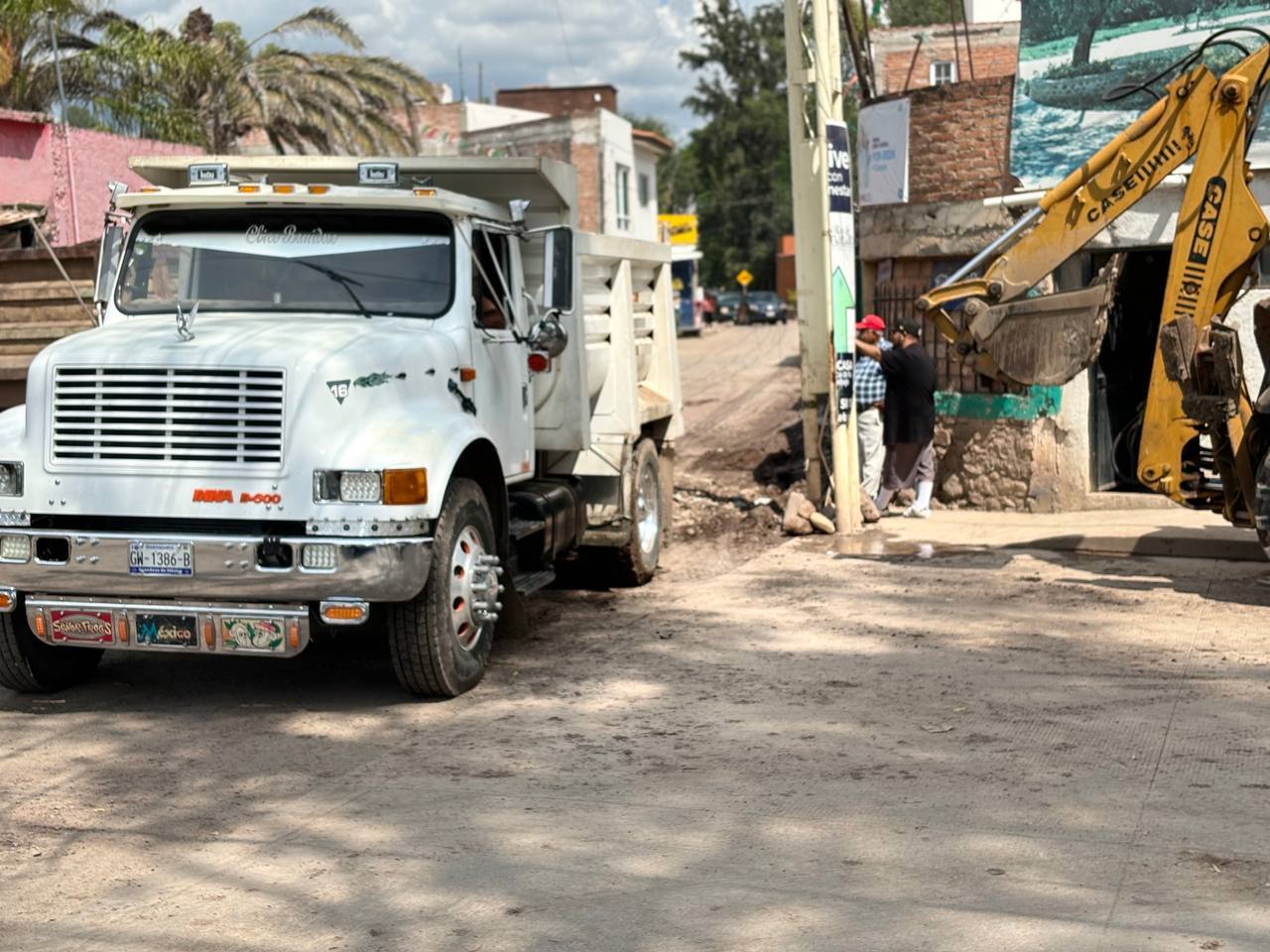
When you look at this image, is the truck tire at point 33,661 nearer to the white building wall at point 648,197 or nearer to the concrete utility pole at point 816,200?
the concrete utility pole at point 816,200

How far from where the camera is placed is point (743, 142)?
A: 3177 inches

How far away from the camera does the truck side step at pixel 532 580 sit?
913 cm

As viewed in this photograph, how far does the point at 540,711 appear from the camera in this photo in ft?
26.1

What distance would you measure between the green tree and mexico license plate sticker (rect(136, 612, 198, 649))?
7282cm

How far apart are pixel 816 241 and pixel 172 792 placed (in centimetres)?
828

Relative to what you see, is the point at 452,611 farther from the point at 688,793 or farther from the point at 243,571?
the point at 688,793

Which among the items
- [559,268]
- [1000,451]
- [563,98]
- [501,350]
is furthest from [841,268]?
[563,98]

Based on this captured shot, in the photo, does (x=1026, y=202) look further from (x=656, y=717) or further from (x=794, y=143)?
(x=656, y=717)

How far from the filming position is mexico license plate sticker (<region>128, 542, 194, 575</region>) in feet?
24.3

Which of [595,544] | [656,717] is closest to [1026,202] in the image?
[595,544]

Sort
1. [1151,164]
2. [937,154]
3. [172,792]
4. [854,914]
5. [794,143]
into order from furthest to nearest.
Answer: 1. [937,154]
2. [794,143]
3. [1151,164]
4. [172,792]
5. [854,914]

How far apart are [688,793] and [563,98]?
58975 millimetres

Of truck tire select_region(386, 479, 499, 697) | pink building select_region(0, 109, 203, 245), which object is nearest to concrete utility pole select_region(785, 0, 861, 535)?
truck tire select_region(386, 479, 499, 697)

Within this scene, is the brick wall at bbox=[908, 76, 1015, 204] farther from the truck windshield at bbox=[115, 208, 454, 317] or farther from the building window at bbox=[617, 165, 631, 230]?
the building window at bbox=[617, 165, 631, 230]
